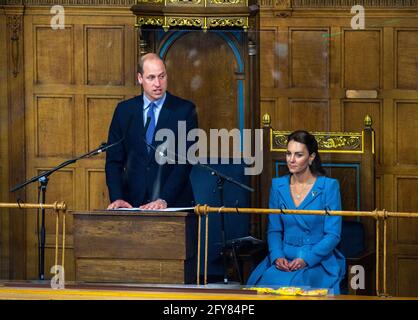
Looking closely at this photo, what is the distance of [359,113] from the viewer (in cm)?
1310

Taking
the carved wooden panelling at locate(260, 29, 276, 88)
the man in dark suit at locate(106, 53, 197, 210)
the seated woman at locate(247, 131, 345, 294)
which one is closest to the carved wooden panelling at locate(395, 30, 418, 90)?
the carved wooden panelling at locate(260, 29, 276, 88)

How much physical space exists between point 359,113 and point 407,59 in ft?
1.66

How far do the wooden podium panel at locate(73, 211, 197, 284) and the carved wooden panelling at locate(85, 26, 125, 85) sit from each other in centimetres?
227

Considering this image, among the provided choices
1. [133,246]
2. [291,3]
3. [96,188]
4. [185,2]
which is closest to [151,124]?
[185,2]

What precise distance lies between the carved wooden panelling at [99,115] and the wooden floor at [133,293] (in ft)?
7.10

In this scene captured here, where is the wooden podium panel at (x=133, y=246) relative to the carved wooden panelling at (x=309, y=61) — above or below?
below

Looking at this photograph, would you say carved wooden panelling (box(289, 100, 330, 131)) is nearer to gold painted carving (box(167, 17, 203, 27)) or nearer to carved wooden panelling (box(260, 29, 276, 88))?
carved wooden panelling (box(260, 29, 276, 88))

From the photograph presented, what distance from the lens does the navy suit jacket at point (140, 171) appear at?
11.5 metres

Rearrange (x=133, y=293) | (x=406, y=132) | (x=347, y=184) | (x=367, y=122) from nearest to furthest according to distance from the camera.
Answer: (x=133, y=293), (x=347, y=184), (x=367, y=122), (x=406, y=132)

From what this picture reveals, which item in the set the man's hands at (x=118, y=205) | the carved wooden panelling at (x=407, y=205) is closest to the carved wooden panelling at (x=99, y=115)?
the man's hands at (x=118, y=205)

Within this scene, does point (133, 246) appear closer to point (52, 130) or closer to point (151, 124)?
point (151, 124)

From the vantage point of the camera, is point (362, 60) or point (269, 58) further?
point (362, 60)

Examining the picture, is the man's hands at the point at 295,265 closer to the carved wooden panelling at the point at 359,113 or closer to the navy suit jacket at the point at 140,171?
the navy suit jacket at the point at 140,171

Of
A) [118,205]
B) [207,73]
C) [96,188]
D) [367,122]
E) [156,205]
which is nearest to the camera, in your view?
[156,205]
